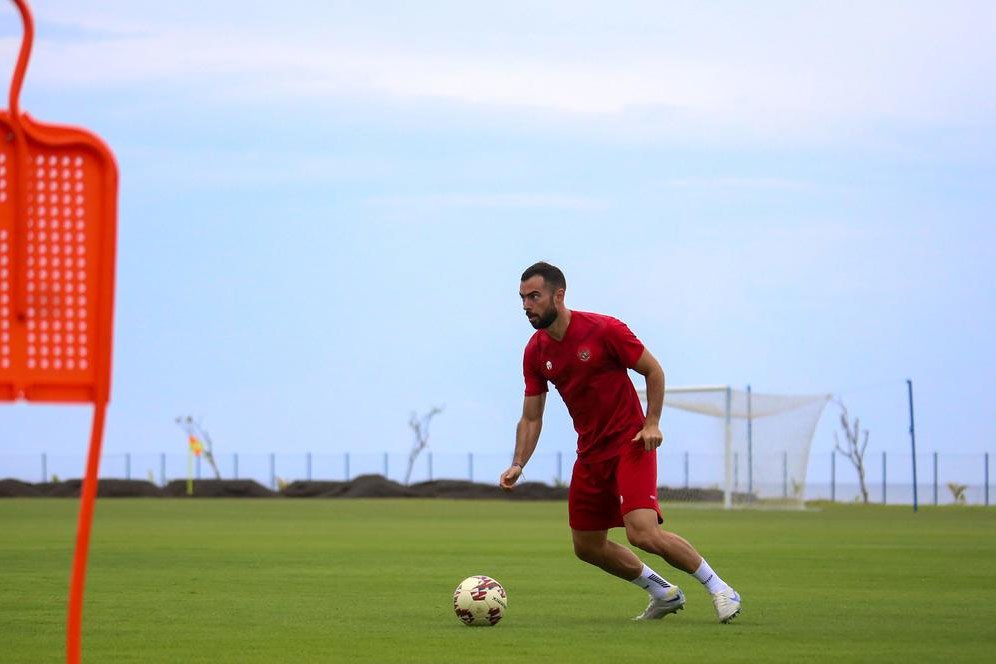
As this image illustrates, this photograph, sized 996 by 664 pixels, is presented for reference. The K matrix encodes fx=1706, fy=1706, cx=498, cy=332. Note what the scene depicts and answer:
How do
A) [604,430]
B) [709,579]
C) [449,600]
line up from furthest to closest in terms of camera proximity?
[449,600], [604,430], [709,579]

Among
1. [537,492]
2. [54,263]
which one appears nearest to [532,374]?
[54,263]

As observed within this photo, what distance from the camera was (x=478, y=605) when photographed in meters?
10.4

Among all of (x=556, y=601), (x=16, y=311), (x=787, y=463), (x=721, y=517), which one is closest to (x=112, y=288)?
(x=16, y=311)

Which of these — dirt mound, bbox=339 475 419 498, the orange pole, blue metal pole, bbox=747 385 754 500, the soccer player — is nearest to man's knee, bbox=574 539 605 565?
the soccer player

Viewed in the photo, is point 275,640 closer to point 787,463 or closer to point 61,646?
point 61,646

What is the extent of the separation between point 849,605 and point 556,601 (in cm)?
212

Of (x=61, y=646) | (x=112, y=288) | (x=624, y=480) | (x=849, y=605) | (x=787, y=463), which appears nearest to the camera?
(x=112, y=288)

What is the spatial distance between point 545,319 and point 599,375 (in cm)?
53

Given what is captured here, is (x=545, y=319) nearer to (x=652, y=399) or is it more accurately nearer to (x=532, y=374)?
(x=532, y=374)

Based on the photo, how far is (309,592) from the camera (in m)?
13.4

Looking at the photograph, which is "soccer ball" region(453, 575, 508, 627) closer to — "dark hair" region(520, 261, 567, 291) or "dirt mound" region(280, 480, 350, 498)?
"dark hair" region(520, 261, 567, 291)

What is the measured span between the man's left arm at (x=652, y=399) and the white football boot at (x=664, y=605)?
41.7 inches

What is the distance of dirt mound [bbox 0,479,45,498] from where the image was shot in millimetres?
57281

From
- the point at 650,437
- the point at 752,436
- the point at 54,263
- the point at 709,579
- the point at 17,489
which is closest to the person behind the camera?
the point at 54,263
